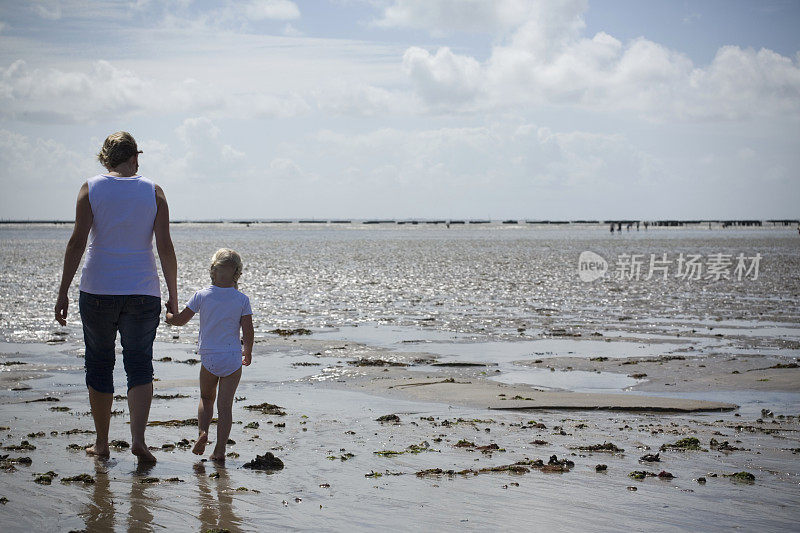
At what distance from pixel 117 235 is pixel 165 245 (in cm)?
39

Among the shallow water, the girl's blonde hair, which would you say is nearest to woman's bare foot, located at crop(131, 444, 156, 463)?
the girl's blonde hair

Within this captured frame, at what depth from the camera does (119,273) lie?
604 cm

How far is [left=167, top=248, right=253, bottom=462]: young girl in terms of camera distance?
21.2 ft

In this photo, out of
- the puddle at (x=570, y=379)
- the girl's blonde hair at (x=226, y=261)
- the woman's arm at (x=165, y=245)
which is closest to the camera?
the woman's arm at (x=165, y=245)

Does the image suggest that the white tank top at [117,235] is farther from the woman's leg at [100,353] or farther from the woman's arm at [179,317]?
the woman's arm at [179,317]

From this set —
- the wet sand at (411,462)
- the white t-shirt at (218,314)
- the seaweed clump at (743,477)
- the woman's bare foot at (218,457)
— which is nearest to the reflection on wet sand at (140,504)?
the wet sand at (411,462)

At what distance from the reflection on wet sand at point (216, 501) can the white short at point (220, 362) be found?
0.74 meters

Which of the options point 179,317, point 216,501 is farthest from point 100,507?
point 179,317

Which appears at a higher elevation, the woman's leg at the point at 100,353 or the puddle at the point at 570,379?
the woman's leg at the point at 100,353

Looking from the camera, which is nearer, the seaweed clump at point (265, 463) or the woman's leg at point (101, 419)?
the seaweed clump at point (265, 463)

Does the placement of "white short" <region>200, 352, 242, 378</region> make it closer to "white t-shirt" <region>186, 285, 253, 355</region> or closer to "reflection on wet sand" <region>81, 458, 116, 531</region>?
"white t-shirt" <region>186, 285, 253, 355</region>

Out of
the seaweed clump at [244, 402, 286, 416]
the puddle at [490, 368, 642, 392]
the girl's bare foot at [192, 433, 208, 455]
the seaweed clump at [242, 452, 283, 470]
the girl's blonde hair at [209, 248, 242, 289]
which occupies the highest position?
the girl's blonde hair at [209, 248, 242, 289]

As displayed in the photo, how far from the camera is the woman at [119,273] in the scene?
6023 millimetres

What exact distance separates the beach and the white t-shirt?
2.95 ft
